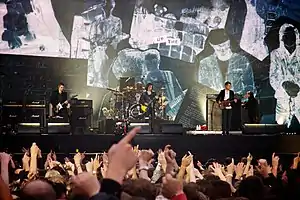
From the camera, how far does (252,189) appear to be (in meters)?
3.55

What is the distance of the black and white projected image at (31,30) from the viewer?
1502 cm

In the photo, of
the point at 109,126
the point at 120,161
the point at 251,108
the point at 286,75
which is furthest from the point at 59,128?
the point at 120,161

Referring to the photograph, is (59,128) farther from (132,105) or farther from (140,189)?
(140,189)

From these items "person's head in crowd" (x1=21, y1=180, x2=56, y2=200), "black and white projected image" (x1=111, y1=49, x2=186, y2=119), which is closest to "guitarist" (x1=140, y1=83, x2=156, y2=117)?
"black and white projected image" (x1=111, y1=49, x2=186, y2=119)

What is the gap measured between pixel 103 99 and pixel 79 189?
12.8 metres

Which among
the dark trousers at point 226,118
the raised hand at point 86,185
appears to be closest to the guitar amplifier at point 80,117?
the dark trousers at point 226,118

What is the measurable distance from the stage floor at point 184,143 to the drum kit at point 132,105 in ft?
8.48

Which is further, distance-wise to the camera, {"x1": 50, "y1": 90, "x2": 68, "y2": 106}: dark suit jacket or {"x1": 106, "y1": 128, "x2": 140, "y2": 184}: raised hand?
{"x1": 50, "y1": 90, "x2": 68, "y2": 106}: dark suit jacket

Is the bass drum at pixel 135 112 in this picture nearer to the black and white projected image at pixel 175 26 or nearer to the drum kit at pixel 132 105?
the drum kit at pixel 132 105

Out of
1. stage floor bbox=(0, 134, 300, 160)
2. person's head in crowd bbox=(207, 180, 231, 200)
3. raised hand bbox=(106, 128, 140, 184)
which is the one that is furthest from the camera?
stage floor bbox=(0, 134, 300, 160)

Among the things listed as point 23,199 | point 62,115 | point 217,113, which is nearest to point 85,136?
point 62,115

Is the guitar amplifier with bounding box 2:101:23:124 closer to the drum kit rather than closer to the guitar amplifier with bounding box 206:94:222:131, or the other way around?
the drum kit

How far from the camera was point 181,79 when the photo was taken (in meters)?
16.2

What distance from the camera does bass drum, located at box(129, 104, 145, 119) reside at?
14.2 metres
